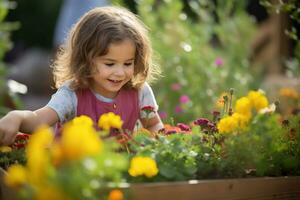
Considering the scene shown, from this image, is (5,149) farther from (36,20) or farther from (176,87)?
(36,20)

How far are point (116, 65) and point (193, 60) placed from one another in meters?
2.48

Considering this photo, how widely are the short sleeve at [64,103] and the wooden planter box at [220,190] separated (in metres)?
0.76

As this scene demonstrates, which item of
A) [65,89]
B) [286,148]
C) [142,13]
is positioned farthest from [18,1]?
[286,148]

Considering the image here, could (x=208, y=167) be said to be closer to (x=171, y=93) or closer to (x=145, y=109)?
(x=145, y=109)

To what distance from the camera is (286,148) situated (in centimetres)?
251

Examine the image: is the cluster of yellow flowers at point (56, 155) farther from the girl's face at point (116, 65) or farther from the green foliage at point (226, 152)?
the girl's face at point (116, 65)

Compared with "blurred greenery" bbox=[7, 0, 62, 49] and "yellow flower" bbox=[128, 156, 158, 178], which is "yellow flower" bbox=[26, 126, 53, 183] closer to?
"yellow flower" bbox=[128, 156, 158, 178]

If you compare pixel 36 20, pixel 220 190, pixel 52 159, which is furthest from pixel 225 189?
pixel 36 20

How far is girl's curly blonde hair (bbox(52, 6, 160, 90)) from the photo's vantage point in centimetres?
304

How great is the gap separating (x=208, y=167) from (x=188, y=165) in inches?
5.0

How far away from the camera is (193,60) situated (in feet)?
17.8

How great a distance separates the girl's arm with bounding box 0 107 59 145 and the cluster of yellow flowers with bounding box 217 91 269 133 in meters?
0.84

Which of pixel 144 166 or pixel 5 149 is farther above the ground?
pixel 144 166

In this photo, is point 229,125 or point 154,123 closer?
point 229,125
